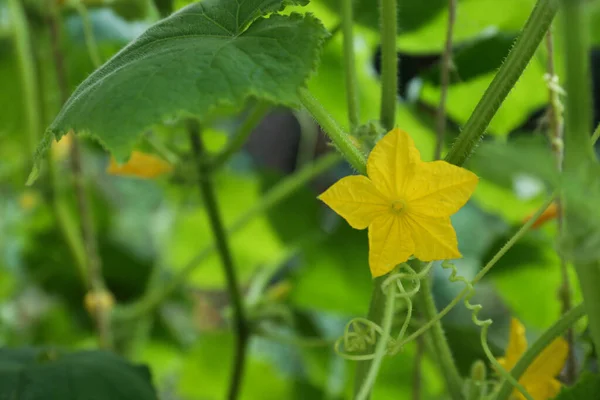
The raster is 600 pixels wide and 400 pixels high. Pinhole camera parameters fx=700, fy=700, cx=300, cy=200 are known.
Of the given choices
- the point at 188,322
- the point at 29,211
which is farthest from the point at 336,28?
the point at 29,211

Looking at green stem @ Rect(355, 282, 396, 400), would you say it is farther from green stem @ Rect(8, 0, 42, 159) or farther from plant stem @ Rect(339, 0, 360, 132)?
green stem @ Rect(8, 0, 42, 159)

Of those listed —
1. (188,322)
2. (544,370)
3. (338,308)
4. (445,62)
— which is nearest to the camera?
(544,370)

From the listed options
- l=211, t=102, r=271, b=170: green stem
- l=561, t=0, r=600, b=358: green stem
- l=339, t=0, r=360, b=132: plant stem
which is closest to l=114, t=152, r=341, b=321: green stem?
l=211, t=102, r=271, b=170: green stem

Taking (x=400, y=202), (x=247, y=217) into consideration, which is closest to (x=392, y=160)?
(x=400, y=202)

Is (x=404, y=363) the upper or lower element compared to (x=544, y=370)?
lower

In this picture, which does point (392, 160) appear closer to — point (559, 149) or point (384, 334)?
point (384, 334)

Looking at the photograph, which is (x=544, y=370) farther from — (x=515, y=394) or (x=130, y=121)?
(x=130, y=121)

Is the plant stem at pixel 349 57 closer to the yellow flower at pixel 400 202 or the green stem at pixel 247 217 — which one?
the yellow flower at pixel 400 202
